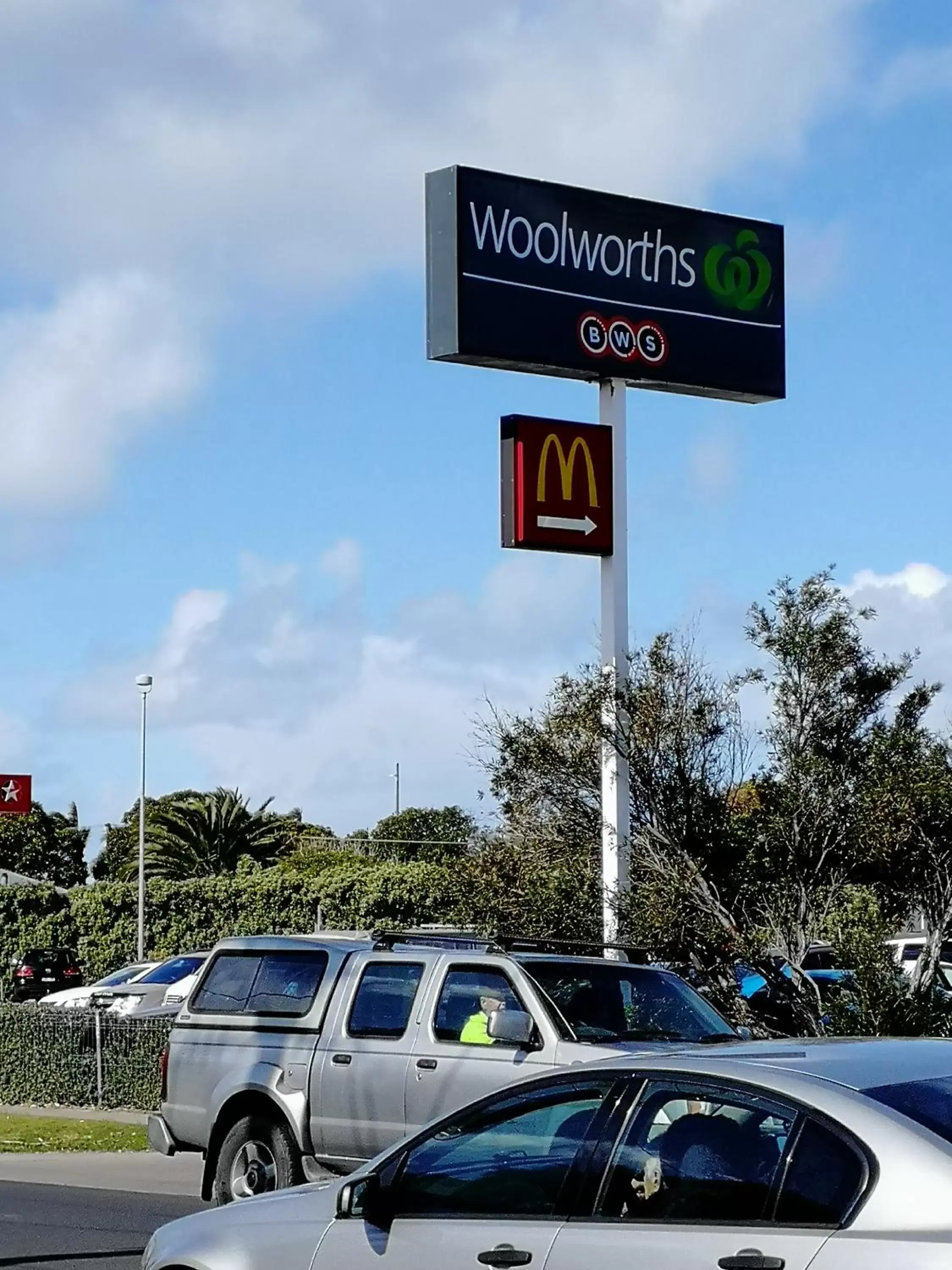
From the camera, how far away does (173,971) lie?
28859mm

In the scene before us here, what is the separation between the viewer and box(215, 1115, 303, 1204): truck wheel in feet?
39.9

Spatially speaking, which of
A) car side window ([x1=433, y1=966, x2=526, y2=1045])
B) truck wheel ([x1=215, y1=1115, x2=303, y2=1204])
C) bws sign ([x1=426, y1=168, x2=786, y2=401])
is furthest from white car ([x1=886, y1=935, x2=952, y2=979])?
bws sign ([x1=426, y1=168, x2=786, y2=401])

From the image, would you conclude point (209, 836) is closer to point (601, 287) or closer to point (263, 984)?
point (601, 287)

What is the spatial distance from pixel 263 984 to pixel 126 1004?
14999mm

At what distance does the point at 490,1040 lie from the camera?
38.5ft

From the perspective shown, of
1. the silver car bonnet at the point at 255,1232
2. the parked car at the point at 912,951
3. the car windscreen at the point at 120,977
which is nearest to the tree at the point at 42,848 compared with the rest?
the car windscreen at the point at 120,977

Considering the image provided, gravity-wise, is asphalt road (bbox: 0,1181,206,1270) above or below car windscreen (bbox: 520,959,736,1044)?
below

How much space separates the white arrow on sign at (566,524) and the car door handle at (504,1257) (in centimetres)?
1481

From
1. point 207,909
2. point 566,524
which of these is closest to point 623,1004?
point 566,524

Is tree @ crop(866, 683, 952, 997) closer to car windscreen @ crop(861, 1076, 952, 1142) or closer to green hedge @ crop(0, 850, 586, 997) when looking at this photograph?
car windscreen @ crop(861, 1076, 952, 1142)

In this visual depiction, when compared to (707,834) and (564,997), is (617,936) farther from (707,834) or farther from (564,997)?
(564,997)

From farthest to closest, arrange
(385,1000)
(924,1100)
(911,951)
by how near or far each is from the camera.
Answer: (911,951), (385,1000), (924,1100)

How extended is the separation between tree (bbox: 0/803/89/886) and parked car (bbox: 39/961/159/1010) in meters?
62.6

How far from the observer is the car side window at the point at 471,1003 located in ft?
38.9
